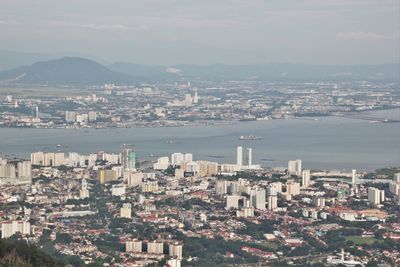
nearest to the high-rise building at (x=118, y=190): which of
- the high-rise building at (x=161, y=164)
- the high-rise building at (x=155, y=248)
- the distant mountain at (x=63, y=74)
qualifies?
the high-rise building at (x=161, y=164)

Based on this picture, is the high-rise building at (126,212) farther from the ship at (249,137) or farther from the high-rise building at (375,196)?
the ship at (249,137)

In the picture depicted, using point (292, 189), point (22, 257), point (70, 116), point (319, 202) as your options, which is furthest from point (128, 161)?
point (70, 116)

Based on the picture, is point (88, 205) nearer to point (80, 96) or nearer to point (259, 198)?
point (259, 198)

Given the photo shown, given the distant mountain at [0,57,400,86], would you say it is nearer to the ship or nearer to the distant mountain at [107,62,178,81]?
the distant mountain at [107,62,178,81]

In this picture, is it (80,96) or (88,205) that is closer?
(88,205)

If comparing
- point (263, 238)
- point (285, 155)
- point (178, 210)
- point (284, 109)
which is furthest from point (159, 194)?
point (284, 109)

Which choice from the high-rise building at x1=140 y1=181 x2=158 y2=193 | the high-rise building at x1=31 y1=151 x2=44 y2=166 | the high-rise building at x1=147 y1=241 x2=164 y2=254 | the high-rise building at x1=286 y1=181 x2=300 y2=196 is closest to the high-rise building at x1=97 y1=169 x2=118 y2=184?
the high-rise building at x1=140 y1=181 x2=158 y2=193
